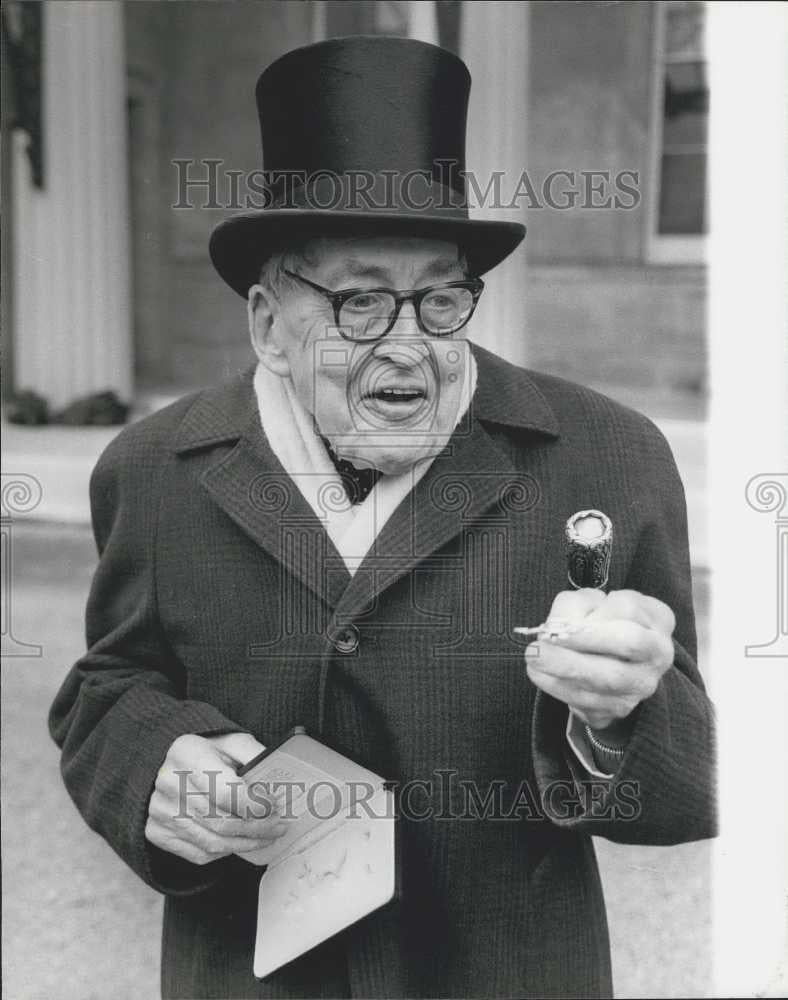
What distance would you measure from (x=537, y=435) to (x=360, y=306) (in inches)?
11.7

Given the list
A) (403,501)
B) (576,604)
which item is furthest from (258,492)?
(576,604)

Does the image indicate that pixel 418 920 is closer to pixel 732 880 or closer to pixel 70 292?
pixel 732 880

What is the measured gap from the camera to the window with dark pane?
7.97 m

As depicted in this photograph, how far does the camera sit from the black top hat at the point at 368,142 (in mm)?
1280

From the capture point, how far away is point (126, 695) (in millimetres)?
1481

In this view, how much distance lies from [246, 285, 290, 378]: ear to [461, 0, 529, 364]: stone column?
404 millimetres

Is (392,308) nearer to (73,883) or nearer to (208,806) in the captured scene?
(208,806)

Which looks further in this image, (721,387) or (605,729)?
(721,387)

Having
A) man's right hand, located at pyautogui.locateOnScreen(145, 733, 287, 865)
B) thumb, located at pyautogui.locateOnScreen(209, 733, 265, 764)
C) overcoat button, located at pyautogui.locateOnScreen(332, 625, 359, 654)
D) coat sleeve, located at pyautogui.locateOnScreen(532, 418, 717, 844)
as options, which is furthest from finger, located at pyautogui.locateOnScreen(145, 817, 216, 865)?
coat sleeve, located at pyautogui.locateOnScreen(532, 418, 717, 844)

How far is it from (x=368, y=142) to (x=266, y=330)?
0.28m

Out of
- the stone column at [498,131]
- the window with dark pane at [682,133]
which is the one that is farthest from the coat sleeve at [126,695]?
the window with dark pane at [682,133]

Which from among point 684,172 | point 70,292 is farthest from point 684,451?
point 684,172

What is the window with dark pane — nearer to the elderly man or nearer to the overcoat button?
the elderly man

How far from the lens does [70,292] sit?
2.35 meters
